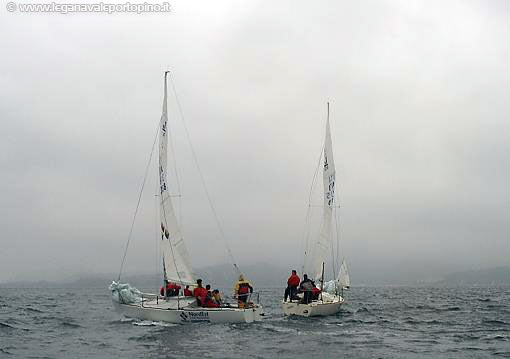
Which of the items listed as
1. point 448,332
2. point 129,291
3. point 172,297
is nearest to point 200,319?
point 172,297

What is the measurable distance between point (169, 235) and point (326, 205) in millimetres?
12874

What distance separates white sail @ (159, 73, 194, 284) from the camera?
32.6 metres

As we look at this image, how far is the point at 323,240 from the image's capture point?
132 feet

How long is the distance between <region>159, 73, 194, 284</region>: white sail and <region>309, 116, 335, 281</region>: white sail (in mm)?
10602

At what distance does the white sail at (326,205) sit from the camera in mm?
40000

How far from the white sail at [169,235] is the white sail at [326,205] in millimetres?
10602

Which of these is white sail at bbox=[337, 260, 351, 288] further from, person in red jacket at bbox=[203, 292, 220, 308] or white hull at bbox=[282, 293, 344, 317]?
person in red jacket at bbox=[203, 292, 220, 308]

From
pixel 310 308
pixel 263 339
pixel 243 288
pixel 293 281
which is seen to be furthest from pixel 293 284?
pixel 263 339

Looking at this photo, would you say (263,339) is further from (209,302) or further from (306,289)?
(306,289)

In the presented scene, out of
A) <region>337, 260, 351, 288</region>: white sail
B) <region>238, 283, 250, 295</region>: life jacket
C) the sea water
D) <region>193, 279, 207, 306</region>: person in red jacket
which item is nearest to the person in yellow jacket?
<region>238, 283, 250, 295</region>: life jacket

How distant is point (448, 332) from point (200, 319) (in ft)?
41.6

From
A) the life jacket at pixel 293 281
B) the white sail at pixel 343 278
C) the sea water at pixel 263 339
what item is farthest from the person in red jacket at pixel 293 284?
the white sail at pixel 343 278

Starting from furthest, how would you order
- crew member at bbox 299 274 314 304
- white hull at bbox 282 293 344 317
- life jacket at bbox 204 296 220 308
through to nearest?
crew member at bbox 299 274 314 304
white hull at bbox 282 293 344 317
life jacket at bbox 204 296 220 308

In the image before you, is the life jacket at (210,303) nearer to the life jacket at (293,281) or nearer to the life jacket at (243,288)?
the life jacket at (243,288)
